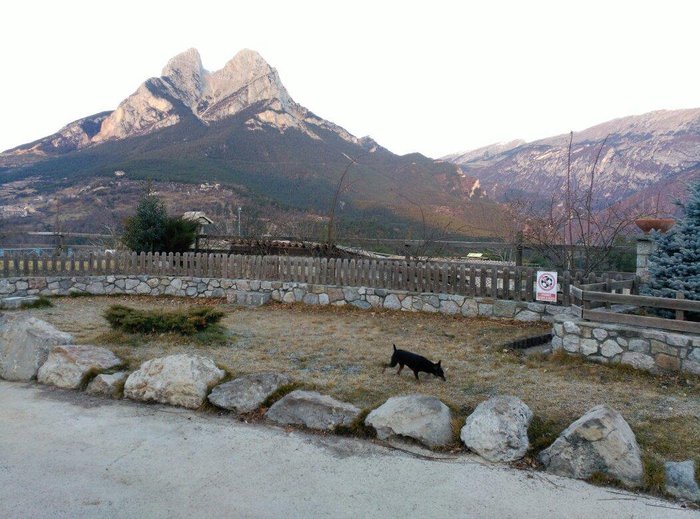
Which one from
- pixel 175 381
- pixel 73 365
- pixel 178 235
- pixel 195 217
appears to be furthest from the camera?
pixel 195 217

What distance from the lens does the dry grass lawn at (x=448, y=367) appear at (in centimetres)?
456

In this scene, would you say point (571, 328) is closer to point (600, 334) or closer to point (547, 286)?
point (600, 334)

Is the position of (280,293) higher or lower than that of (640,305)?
lower

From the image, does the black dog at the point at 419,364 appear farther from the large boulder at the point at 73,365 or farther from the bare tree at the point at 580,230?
the bare tree at the point at 580,230

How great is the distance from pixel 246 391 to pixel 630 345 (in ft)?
16.6

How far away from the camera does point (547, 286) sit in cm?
918

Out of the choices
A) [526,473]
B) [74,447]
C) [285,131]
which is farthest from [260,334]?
[285,131]

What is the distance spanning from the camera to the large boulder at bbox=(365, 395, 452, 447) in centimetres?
420

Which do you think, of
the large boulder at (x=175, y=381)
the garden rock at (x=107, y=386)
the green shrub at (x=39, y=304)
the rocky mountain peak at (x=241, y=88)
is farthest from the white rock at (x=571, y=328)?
the rocky mountain peak at (x=241, y=88)

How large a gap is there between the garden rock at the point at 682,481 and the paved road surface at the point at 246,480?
7.2 inches

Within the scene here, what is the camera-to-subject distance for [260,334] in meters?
8.66

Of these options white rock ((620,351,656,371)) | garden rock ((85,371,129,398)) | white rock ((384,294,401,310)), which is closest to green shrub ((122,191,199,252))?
white rock ((384,294,401,310))

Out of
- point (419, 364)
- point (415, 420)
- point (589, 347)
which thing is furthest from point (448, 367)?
point (415, 420)

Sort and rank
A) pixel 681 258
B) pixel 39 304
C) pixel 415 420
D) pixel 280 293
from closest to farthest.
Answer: pixel 415 420 < pixel 681 258 < pixel 39 304 < pixel 280 293
